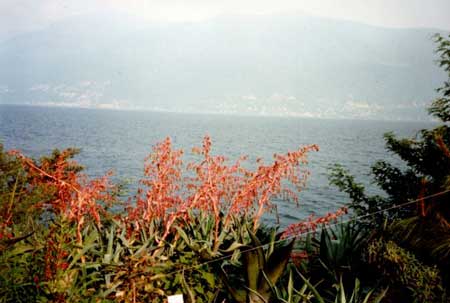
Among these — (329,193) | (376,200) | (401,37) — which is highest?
(401,37)

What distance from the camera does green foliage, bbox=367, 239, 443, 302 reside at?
337 cm

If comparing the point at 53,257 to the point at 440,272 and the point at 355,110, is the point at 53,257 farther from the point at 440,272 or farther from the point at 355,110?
the point at 355,110

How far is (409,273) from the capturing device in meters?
3.46

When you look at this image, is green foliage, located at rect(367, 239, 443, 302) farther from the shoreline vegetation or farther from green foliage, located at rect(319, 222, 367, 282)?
green foliage, located at rect(319, 222, 367, 282)

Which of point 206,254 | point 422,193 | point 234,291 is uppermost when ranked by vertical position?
point 422,193

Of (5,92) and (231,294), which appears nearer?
(231,294)

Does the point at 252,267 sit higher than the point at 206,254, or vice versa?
the point at 206,254

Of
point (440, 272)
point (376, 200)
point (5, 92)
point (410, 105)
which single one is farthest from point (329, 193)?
point (5, 92)

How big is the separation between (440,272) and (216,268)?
194cm

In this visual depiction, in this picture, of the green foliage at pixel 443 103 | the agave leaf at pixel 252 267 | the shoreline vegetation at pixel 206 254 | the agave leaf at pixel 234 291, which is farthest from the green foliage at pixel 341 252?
the green foliage at pixel 443 103

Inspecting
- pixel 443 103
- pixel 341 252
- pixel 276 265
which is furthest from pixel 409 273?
pixel 443 103

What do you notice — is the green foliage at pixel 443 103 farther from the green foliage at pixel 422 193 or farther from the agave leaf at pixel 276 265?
the agave leaf at pixel 276 265

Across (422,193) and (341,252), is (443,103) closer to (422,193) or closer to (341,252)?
(422,193)

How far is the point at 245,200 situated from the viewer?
153 inches
